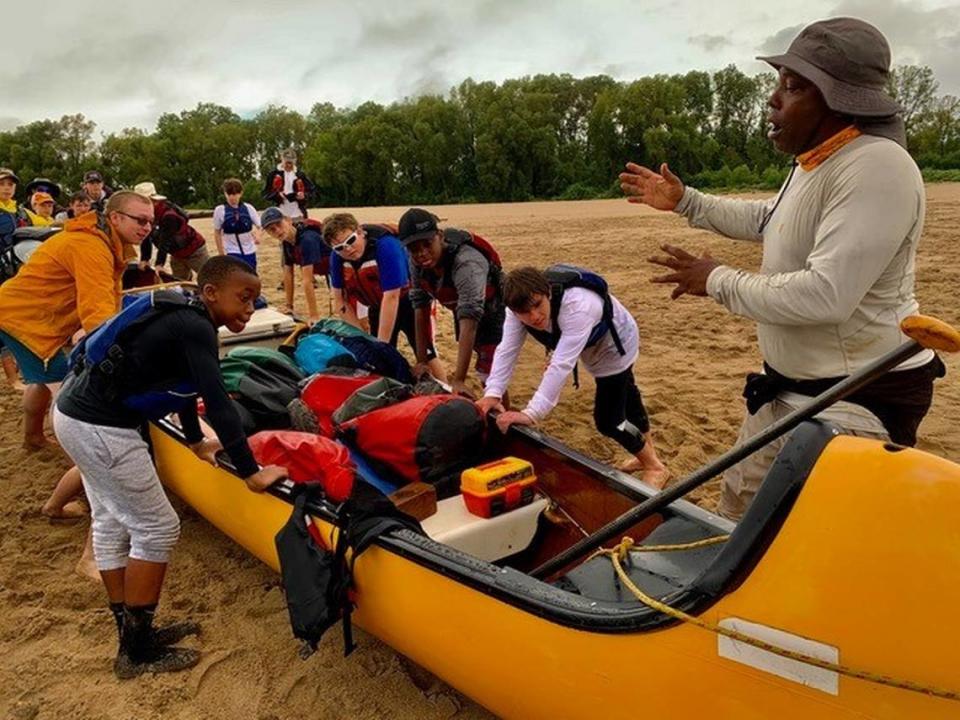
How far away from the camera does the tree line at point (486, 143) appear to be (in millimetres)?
40125

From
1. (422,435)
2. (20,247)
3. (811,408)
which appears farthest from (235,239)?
(811,408)

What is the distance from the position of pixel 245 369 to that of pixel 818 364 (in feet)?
10.5

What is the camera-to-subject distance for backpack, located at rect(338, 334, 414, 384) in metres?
4.87

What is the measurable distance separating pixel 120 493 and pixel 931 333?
9.40 ft

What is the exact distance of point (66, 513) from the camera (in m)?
4.53

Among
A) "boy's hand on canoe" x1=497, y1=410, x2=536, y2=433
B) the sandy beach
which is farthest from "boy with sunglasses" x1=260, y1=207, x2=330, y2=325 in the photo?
"boy's hand on canoe" x1=497, y1=410, x2=536, y2=433

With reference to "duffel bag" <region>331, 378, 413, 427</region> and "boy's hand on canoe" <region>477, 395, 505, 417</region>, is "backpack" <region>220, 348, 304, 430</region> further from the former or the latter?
"boy's hand on canoe" <region>477, 395, 505, 417</region>

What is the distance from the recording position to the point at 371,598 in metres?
2.94

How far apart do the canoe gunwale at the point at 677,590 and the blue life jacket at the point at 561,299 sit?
1.37m

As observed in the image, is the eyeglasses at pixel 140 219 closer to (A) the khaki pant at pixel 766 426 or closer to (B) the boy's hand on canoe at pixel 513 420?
(B) the boy's hand on canoe at pixel 513 420

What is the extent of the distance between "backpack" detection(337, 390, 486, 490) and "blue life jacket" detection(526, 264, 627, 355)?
62 centimetres

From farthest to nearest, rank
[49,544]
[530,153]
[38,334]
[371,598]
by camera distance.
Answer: [530,153] < [38,334] < [49,544] < [371,598]

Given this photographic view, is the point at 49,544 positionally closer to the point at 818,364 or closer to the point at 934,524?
the point at 818,364

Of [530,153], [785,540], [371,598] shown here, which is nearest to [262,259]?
[371,598]
